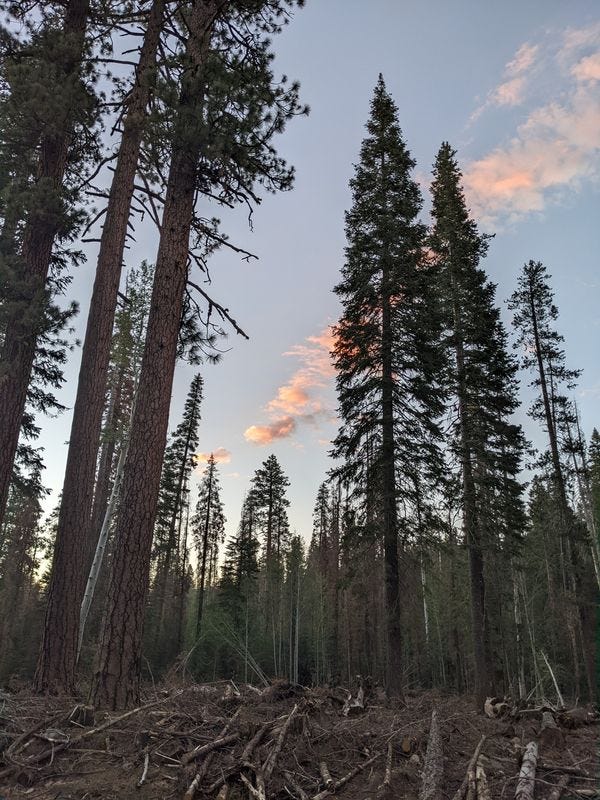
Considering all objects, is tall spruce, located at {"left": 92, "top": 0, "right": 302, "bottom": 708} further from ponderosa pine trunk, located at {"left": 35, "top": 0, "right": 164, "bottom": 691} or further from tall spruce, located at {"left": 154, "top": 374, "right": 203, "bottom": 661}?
tall spruce, located at {"left": 154, "top": 374, "right": 203, "bottom": 661}

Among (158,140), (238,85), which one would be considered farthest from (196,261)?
(238,85)

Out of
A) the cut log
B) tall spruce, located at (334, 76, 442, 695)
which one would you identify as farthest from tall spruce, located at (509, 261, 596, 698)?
the cut log

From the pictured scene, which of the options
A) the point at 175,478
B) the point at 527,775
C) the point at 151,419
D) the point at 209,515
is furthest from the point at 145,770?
the point at 209,515

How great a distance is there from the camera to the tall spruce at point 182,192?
217 inches

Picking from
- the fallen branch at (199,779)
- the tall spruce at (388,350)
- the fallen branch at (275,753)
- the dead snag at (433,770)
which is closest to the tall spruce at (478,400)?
the tall spruce at (388,350)

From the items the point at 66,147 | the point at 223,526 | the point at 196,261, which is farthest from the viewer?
the point at 223,526

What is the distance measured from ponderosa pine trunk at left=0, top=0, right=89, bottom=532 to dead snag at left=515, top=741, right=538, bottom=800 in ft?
27.8

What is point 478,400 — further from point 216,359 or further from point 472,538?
point 216,359

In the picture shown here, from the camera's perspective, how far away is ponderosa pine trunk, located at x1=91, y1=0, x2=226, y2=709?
539 centimetres

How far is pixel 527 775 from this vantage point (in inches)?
147

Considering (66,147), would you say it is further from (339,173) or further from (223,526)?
(223,526)

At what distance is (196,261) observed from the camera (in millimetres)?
7945

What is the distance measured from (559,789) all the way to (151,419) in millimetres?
5365

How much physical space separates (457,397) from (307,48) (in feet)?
36.8
